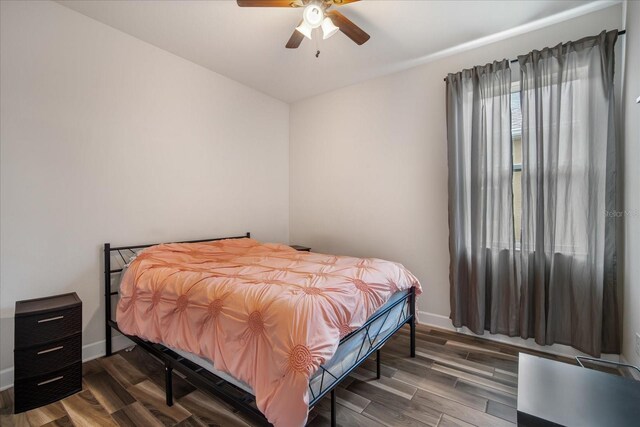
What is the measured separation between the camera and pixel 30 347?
5.72ft

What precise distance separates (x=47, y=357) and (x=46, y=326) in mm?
199

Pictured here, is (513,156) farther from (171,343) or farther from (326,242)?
(171,343)

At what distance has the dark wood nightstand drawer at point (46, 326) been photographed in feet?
5.67

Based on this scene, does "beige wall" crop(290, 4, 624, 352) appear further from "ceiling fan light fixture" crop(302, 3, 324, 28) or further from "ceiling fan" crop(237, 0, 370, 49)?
"ceiling fan light fixture" crop(302, 3, 324, 28)

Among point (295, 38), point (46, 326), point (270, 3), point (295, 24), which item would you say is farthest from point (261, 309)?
point (295, 24)

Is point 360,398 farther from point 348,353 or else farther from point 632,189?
point 632,189

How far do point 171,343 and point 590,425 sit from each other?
1.99m

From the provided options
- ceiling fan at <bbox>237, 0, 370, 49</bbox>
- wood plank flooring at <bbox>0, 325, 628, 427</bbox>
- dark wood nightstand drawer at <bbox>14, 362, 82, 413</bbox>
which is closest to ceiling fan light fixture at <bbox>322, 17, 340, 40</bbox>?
ceiling fan at <bbox>237, 0, 370, 49</bbox>

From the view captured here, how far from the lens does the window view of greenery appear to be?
8.02 ft

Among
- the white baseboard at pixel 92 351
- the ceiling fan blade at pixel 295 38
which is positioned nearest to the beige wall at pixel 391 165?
the ceiling fan blade at pixel 295 38

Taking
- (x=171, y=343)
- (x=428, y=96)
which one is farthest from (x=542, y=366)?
(x=428, y=96)

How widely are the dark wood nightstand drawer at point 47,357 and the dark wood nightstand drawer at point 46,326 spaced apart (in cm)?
4

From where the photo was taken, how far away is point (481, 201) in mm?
2582

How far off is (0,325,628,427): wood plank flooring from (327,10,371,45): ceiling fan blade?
103 inches
